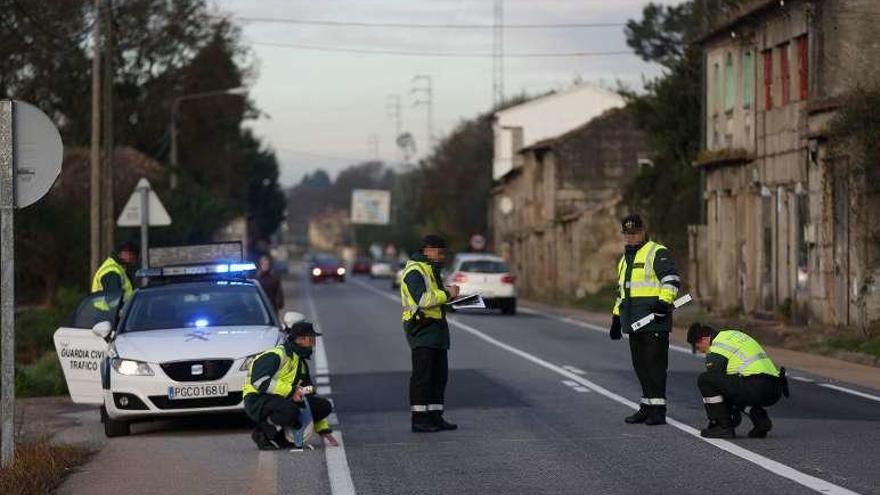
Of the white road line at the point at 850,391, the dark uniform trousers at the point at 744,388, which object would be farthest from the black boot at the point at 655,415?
the white road line at the point at 850,391

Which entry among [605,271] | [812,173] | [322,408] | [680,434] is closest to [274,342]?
[322,408]

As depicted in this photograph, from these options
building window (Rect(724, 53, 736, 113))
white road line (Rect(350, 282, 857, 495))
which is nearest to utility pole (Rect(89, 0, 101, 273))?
white road line (Rect(350, 282, 857, 495))

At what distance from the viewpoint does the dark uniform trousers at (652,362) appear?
15516 mm

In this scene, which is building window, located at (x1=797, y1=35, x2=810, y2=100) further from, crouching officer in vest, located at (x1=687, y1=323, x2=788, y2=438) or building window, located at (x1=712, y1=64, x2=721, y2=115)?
crouching officer in vest, located at (x1=687, y1=323, x2=788, y2=438)

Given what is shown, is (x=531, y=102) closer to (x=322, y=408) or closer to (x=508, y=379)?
(x=508, y=379)

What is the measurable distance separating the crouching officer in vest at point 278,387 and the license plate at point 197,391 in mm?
1213

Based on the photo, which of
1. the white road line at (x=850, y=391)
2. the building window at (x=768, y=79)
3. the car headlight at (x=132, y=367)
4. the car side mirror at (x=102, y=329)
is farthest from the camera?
the building window at (x=768, y=79)

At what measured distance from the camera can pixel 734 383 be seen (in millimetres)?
14266

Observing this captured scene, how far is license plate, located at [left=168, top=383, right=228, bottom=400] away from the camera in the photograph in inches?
623

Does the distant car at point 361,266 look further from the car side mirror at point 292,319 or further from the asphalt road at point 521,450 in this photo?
the car side mirror at point 292,319

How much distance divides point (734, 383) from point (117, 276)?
8.44m

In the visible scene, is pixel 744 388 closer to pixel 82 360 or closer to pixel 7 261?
pixel 7 261

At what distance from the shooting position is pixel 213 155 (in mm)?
73125

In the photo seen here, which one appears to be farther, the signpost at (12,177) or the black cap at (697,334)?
the black cap at (697,334)
